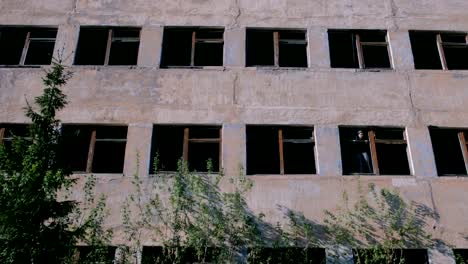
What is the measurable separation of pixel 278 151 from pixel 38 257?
6444 mm

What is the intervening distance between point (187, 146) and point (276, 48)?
3898mm

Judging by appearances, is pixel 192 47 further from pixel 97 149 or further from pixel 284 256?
pixel 284 256

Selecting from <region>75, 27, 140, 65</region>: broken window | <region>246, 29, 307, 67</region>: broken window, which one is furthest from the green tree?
<region>246, 29, 307, 67</region>: broken window

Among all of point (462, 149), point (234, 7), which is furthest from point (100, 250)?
point (462, 149)

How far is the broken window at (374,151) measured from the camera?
13.5 m

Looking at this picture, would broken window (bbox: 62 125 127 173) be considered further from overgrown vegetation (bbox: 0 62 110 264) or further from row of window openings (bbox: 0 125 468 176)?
overgrown vegetation (bbox: 0 62 110 264)

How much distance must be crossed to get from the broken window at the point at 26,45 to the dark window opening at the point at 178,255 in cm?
624

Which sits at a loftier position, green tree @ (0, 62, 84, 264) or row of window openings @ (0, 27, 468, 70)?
row of window openings @ (0, 27, 468, 70)

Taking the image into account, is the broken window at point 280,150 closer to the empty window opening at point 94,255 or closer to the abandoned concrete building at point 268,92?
the abandoned concrete building at point 268,92

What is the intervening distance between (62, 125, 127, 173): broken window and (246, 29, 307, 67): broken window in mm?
4133

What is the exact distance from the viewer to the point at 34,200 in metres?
9.50

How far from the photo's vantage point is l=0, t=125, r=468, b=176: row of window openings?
13.4 m

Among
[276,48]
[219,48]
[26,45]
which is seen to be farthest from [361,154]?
[26,45]

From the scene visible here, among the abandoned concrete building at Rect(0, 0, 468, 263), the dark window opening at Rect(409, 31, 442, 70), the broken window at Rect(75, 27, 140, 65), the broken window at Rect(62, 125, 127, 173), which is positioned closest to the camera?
the abandoned concrete building at Rect(0, 0, 468, 263)
